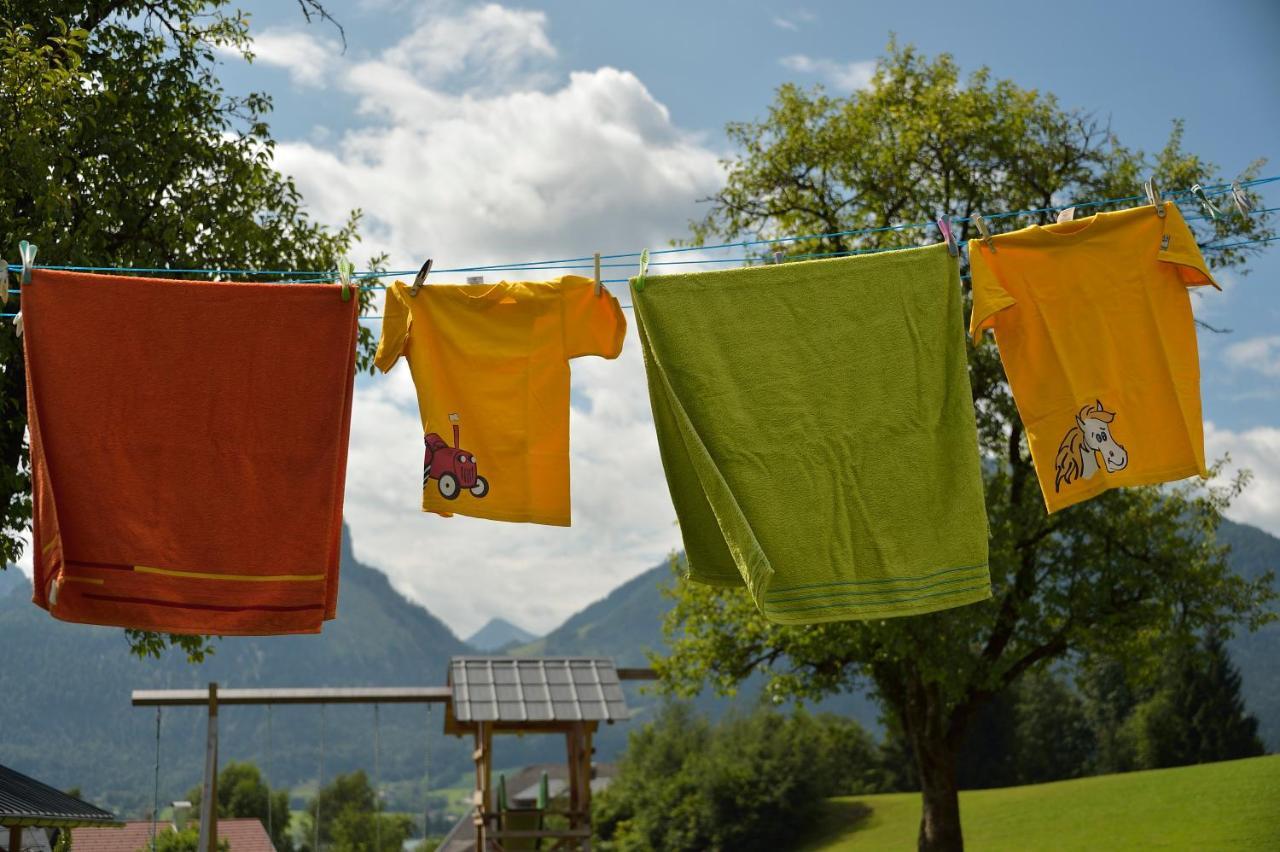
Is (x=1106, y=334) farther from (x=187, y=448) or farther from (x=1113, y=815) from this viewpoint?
(x=1113, y=815)

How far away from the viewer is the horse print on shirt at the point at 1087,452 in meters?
5.69

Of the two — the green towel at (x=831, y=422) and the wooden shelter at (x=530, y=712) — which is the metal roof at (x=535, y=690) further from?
the green towel at (x=831, y=422)

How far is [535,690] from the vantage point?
15.8 meters

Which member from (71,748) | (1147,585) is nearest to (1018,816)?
(1147,585)

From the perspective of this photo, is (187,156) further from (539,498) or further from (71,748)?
(71,748)

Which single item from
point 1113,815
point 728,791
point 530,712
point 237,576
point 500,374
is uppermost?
point 500,374

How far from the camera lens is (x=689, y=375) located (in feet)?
18.4

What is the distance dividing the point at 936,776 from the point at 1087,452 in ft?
38.5

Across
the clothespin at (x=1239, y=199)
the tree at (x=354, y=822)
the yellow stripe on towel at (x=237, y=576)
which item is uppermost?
the clothespin at (x=1239, y=199)

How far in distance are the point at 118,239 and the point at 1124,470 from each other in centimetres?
847

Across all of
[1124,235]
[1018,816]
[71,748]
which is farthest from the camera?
[71,748]

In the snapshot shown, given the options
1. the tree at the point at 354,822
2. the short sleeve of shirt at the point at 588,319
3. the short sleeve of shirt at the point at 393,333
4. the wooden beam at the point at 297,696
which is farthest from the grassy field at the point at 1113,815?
the short sleeve of shirt at the point at 393,333

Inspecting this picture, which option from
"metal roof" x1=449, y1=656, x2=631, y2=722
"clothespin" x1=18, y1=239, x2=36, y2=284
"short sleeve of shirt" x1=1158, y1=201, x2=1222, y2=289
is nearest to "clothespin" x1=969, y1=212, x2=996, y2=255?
"short sleeve of shirt" x1=1158, y1=201, x2=1222, y2=289

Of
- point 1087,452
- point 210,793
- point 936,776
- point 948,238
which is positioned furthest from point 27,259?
point 936,776
